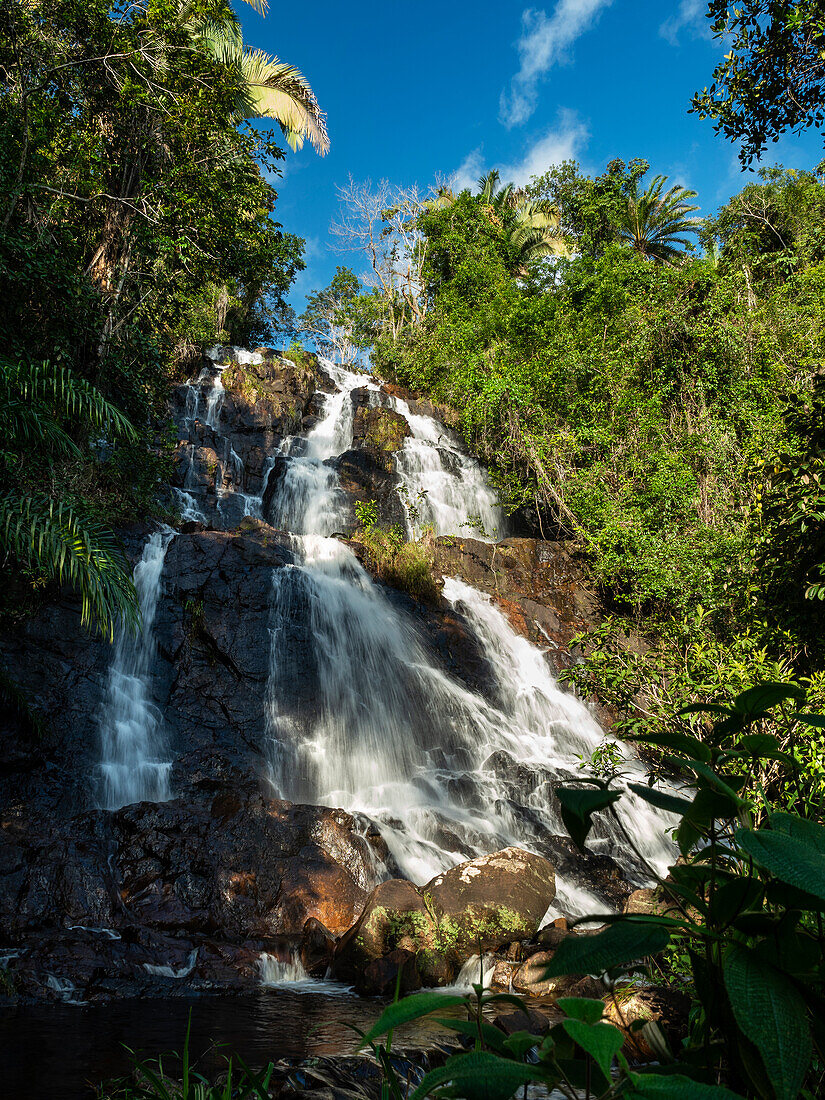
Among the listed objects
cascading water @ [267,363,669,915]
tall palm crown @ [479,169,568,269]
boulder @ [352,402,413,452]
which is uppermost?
tall palm crown @ [479,169,568,269]

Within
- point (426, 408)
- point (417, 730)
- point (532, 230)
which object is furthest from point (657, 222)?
point (417, 730)

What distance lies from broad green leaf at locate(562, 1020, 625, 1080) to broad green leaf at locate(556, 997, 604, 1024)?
0.23 feet

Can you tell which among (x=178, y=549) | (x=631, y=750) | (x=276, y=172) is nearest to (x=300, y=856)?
(x=178, y=549)

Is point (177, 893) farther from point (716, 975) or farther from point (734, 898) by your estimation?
point (734, 898)

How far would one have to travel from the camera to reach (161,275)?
472 inches

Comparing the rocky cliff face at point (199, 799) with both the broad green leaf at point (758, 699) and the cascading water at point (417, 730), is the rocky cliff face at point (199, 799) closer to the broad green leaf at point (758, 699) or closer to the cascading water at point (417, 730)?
the cascading water at point (417, 730)

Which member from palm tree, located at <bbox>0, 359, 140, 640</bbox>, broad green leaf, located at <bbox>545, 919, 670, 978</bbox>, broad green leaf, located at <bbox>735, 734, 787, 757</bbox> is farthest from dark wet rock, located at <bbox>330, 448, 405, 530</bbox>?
broad green leaf, located at <bbox>545, 919, 670, 978</bbox>

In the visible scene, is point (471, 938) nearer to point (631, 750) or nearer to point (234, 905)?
point (234, 905)

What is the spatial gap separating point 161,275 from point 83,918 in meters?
10.5

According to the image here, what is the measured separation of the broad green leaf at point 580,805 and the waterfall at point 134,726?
30.6 ft

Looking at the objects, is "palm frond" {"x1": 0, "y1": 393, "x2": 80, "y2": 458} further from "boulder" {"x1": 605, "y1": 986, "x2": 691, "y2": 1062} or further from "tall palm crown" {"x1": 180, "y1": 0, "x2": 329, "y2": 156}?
"tall palm crown" {"x1": 180, "y1": 0, "x2": 329, "y2": 156}

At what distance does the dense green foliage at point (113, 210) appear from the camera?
9.34 m

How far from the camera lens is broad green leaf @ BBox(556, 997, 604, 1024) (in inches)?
31.0

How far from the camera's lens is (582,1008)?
2.64 ft
